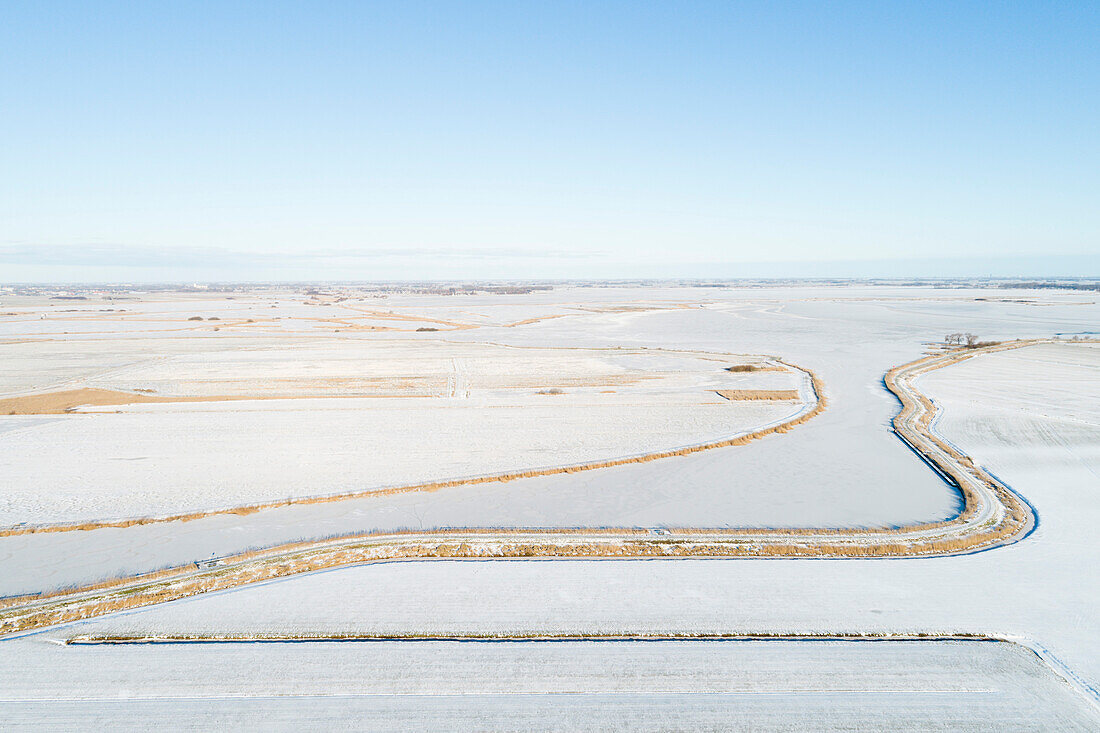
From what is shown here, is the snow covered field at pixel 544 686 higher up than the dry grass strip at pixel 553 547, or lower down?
lower down

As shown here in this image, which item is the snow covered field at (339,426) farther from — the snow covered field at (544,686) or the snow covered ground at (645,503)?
the snow covered field at (544,686)

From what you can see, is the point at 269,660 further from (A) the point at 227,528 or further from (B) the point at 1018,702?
(B) the point at 1018,702

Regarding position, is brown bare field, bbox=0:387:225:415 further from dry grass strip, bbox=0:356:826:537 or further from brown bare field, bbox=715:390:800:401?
brown bare field, bbox=715:390:800:401

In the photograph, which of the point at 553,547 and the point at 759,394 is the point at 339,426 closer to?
the point at 553,547

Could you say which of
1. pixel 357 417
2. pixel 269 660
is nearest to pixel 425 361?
pixel 357 417

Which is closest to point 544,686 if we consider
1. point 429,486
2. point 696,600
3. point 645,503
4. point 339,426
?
point 696,600

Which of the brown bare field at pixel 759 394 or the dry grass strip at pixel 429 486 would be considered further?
the brown bare field at pixel 759 394

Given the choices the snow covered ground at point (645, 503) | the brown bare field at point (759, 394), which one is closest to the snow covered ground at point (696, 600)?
the snow covered ground at point (645, 503)
